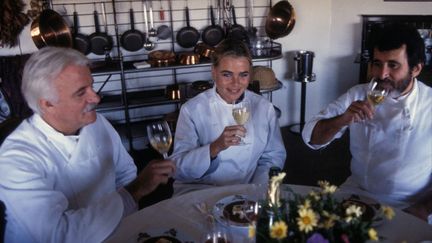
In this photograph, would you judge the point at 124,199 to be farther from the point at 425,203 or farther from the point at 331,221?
the point at 425,203

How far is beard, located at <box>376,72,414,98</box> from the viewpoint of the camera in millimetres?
1706

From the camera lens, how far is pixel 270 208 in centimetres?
93

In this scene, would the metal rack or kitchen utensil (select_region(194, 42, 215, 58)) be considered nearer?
the metal rack

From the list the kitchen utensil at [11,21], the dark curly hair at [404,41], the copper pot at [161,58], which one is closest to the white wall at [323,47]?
the copper pot at [161,58]

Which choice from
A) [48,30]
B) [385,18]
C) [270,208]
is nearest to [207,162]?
[270,208]

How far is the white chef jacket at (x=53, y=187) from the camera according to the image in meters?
1.21

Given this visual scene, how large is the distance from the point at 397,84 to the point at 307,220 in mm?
1143

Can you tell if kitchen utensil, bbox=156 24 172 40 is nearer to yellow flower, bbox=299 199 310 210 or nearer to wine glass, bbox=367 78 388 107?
wine glass, bbox=367 78 388 107

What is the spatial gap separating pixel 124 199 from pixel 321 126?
937 mm

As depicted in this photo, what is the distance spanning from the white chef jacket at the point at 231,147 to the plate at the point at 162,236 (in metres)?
0.69

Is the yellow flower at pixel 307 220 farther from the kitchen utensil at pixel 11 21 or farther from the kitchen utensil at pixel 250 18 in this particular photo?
the kitchen utensil at pixel 250 18

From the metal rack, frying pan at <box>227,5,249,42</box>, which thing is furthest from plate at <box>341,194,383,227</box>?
frying pan at <box>227,5,249,42</box>

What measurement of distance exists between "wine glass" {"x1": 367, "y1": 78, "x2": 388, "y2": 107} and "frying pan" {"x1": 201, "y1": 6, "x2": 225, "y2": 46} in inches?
88.7

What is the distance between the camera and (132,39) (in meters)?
3.53
